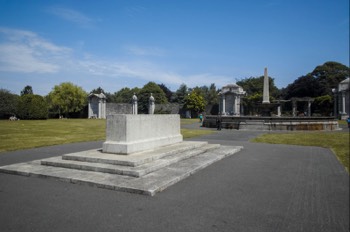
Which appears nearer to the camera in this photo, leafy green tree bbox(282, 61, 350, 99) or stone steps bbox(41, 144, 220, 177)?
stone steps bbox(41, 144, 220, 177)

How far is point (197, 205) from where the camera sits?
4461 mm

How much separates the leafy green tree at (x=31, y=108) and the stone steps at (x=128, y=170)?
3811 cm

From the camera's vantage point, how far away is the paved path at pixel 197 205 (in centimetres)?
369

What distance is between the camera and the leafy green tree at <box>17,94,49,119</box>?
4053cm

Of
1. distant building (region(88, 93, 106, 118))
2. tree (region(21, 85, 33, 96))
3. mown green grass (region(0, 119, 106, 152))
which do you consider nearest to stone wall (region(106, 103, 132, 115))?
distant building (region(88, 93, 106, 118))

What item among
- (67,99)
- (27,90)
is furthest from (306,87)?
(27,90)

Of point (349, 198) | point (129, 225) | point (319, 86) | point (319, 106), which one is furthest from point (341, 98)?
point (129, 225)

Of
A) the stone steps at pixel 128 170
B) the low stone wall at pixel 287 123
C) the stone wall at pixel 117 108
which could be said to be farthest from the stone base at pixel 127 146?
the stone wall at pixel 117 108

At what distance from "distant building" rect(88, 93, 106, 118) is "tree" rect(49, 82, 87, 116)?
13.2ft

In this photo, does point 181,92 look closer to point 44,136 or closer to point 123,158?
point 44,136

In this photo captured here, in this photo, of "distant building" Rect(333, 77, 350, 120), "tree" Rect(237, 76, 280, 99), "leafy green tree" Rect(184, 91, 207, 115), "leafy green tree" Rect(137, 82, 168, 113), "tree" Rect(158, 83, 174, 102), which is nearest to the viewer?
"distant building" Rect(333, 77, 350, 120)

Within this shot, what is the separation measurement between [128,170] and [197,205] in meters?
2.36

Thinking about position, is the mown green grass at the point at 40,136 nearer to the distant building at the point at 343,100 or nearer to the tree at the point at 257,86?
the distant building at the point at 343,100

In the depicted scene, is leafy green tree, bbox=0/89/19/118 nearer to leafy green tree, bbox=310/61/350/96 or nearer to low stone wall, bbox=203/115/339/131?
low stone wall, bbox=203/115/339/131
